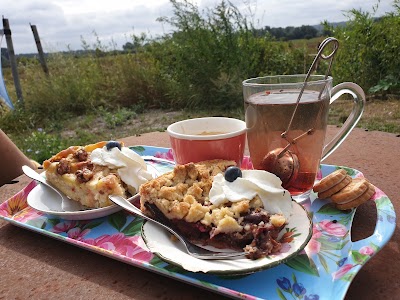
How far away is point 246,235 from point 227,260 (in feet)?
0.22

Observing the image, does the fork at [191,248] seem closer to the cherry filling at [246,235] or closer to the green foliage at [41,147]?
the cherry filling at [246,235]

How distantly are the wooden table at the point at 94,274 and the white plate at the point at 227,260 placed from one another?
0.18ft

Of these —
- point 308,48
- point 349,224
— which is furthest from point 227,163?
point 308,48

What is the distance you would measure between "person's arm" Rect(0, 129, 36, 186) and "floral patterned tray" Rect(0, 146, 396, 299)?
496 mm

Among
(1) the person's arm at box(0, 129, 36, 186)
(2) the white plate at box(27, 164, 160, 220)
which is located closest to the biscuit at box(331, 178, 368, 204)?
(2) the white plate at box(27, 164, 160, 220)

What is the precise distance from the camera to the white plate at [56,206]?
3.10ft

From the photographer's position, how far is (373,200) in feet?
3.17

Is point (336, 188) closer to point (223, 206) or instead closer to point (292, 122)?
point (292, 122)

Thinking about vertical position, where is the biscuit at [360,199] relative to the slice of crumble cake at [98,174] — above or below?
below

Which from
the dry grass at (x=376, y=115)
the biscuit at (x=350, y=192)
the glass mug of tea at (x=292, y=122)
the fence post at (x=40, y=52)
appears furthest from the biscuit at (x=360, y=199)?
the fence post at (x=40, y=52)

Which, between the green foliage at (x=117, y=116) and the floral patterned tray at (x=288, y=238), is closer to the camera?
the floral patterned tray at (x=288, y=238)

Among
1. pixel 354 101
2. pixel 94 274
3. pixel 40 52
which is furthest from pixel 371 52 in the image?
pixel 40 52

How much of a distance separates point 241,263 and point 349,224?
12.6 inches

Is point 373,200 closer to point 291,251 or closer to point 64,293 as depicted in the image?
point 291,251
